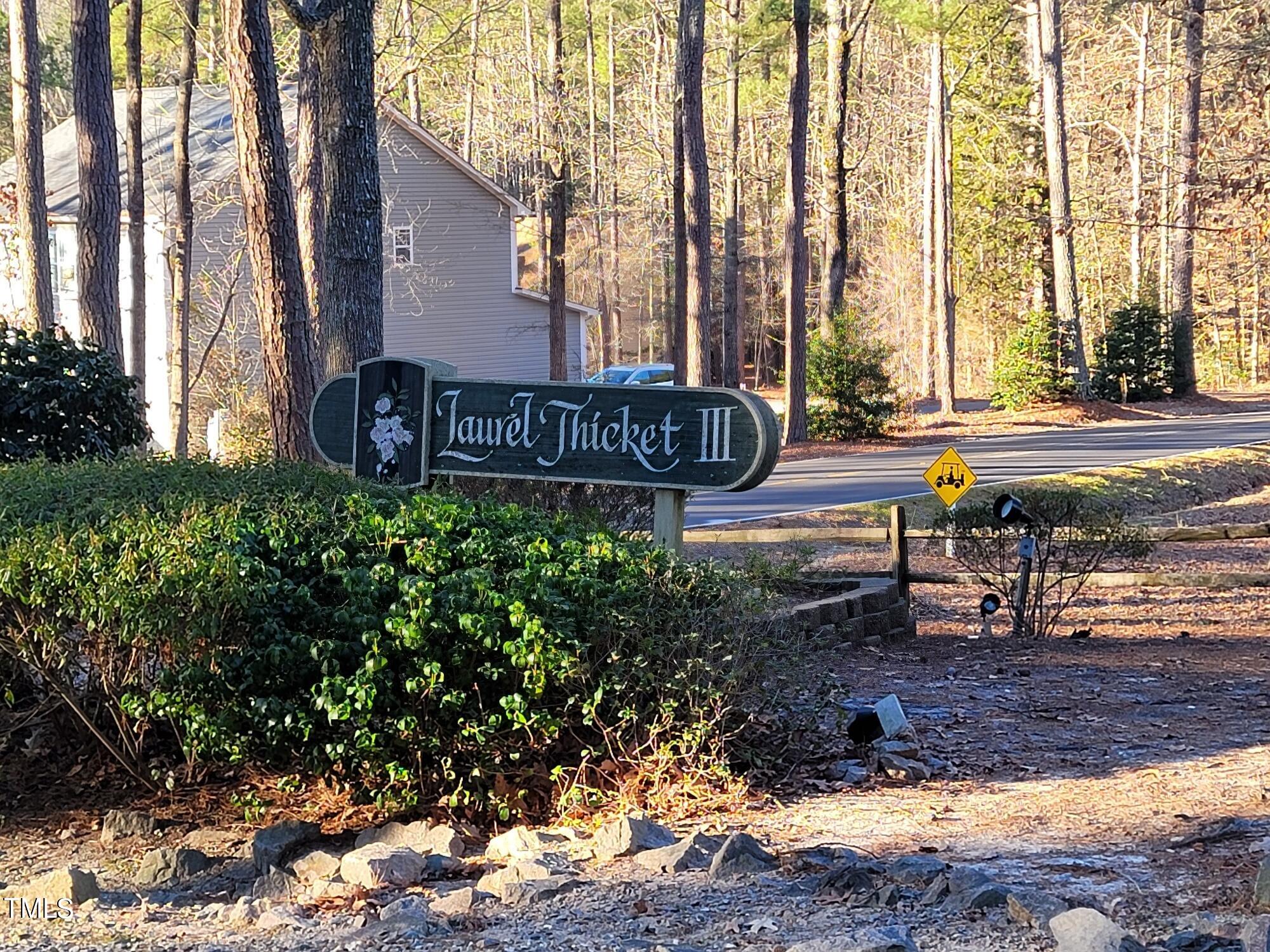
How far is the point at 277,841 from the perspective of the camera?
6023 mm

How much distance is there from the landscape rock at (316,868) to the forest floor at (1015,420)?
2117 cm

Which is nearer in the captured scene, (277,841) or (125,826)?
(277,841)

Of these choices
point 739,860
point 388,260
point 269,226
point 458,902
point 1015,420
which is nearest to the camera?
point 458,902

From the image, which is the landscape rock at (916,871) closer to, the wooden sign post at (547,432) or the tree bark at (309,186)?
the wooden sign post at (547,432)

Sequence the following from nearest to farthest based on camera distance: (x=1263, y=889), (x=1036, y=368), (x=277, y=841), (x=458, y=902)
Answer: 1. (x=1263, y=889)
2. (x=458, y=902)
3. (x=277, y=841)
4. (x=1036, y=368)

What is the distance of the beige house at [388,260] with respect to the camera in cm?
3119

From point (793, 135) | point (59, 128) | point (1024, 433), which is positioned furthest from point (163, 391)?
point (1024, 433)

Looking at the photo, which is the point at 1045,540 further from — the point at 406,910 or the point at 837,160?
the point at 837,160

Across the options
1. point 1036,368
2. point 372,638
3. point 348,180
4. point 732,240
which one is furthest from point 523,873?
point 732,240

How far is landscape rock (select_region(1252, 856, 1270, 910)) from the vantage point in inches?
164

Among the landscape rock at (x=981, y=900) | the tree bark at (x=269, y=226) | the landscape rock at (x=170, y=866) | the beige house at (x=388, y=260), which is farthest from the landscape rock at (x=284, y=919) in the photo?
the beige house at (x=388, y=260)

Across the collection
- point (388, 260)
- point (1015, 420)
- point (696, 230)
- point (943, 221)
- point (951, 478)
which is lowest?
point (951, 478)

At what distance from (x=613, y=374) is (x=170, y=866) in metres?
40.0

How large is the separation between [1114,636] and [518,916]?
286 inches
